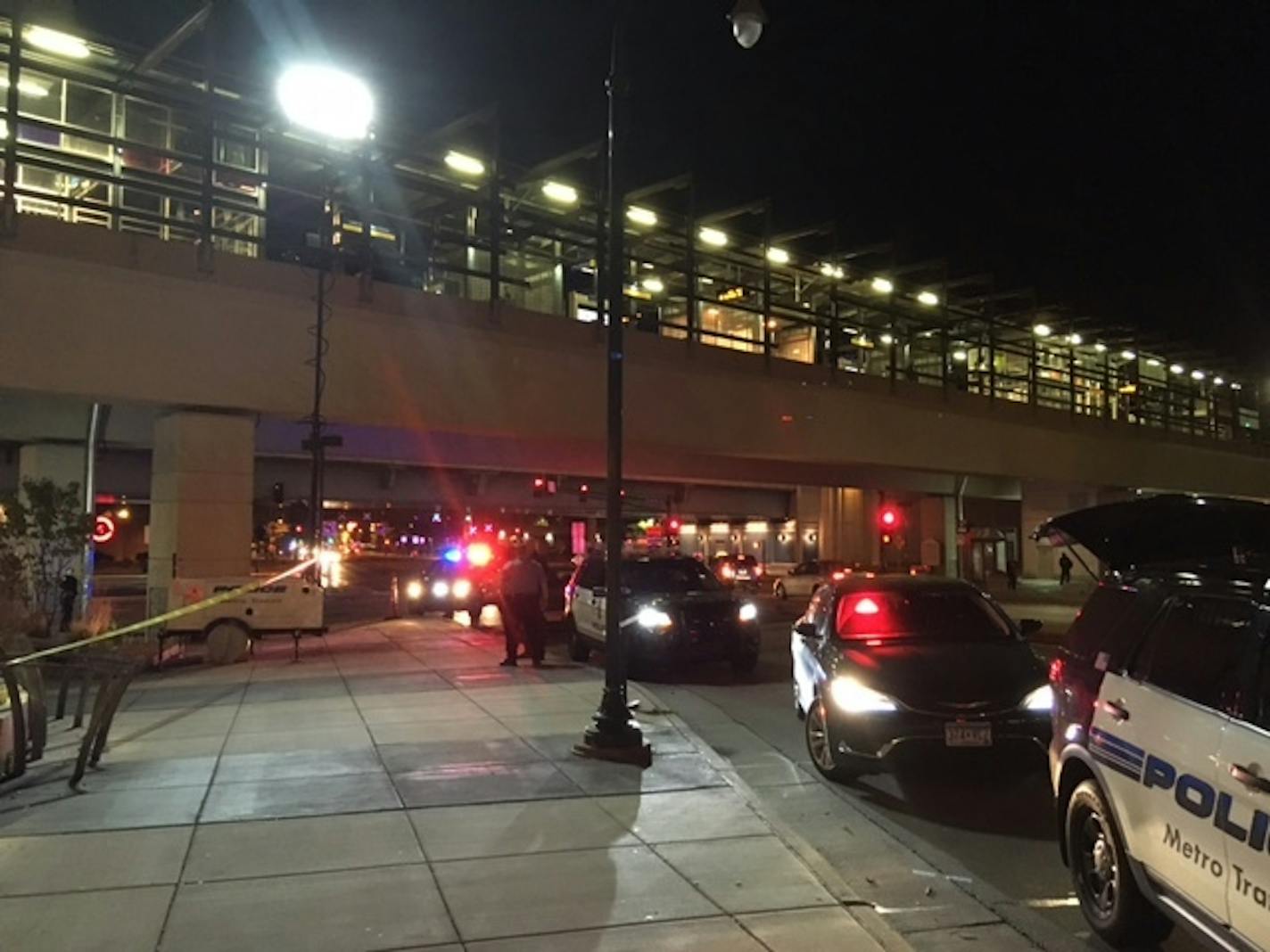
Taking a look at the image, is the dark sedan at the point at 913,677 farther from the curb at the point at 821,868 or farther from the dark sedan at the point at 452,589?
the dark sedan at the point at 452,589

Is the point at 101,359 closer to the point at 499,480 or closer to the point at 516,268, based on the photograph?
the point at 516,268

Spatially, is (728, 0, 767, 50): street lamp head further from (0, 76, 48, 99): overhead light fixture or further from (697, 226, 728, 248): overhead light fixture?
(697, 226, 728, 248): overhead light fixture

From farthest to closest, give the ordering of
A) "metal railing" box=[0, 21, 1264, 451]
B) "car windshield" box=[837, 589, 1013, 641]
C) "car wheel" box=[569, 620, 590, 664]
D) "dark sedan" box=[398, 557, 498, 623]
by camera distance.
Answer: "dark sedan" box=[398, 557, 498, 623] → "metal railing" box=[0, 21, 1264, 451] → "car wheel" box=[569, 620, 590, 664] → "car windshield" box=[837, 589, 1013, 641]

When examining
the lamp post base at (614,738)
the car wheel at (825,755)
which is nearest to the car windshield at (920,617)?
the car wheel at (825,755)

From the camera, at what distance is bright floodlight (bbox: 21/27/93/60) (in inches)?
673

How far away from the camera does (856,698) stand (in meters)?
7.93

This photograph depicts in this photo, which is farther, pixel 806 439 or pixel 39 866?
pixel 806 439

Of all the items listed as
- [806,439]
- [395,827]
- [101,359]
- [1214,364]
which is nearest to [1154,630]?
[395,827]

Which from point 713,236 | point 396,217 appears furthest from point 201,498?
point 713,236

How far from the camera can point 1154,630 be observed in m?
5.05

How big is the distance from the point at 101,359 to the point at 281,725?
25.4ft

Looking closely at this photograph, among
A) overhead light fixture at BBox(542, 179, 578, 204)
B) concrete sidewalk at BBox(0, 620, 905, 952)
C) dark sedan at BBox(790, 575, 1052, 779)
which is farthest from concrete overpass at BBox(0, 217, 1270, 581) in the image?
dark sedan at BBox(790, 575, 1052, 779)

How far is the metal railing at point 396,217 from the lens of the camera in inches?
688

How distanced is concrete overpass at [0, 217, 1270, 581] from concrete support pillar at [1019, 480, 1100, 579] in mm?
12233
